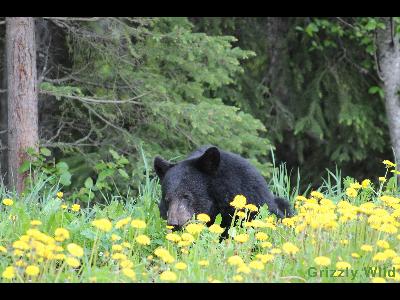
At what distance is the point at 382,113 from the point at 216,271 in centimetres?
858

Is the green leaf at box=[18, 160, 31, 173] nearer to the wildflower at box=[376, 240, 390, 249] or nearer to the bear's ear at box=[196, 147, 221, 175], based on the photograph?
the bear's ear at box=[196, 147, 221, 175]

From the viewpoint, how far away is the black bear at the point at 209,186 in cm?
540

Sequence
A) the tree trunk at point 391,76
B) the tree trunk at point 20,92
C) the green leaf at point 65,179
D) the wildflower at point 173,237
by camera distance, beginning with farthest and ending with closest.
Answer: the tree trunk at point 391,76, the tree trunk at point 20,92, the green leaf at point 65,179, the wildflower at point 173,237

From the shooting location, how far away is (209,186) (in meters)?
5.51

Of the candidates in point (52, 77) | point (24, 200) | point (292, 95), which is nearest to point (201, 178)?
point (24, 200)

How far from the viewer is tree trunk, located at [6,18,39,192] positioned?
768cm

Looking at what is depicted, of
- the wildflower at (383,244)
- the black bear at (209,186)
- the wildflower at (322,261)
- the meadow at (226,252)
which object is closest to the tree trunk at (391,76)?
the black bear at (209,186)

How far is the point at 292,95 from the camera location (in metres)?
12.1

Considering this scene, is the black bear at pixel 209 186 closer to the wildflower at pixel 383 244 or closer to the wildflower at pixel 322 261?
the wildflower at pixel 383 244

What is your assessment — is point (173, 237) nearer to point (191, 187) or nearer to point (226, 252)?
point (226, 252)

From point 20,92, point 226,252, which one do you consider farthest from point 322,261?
point 20,92

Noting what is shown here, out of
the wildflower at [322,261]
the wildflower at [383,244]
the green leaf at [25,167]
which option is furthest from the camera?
the green leaf at [25,167]

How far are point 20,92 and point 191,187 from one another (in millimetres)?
3039
